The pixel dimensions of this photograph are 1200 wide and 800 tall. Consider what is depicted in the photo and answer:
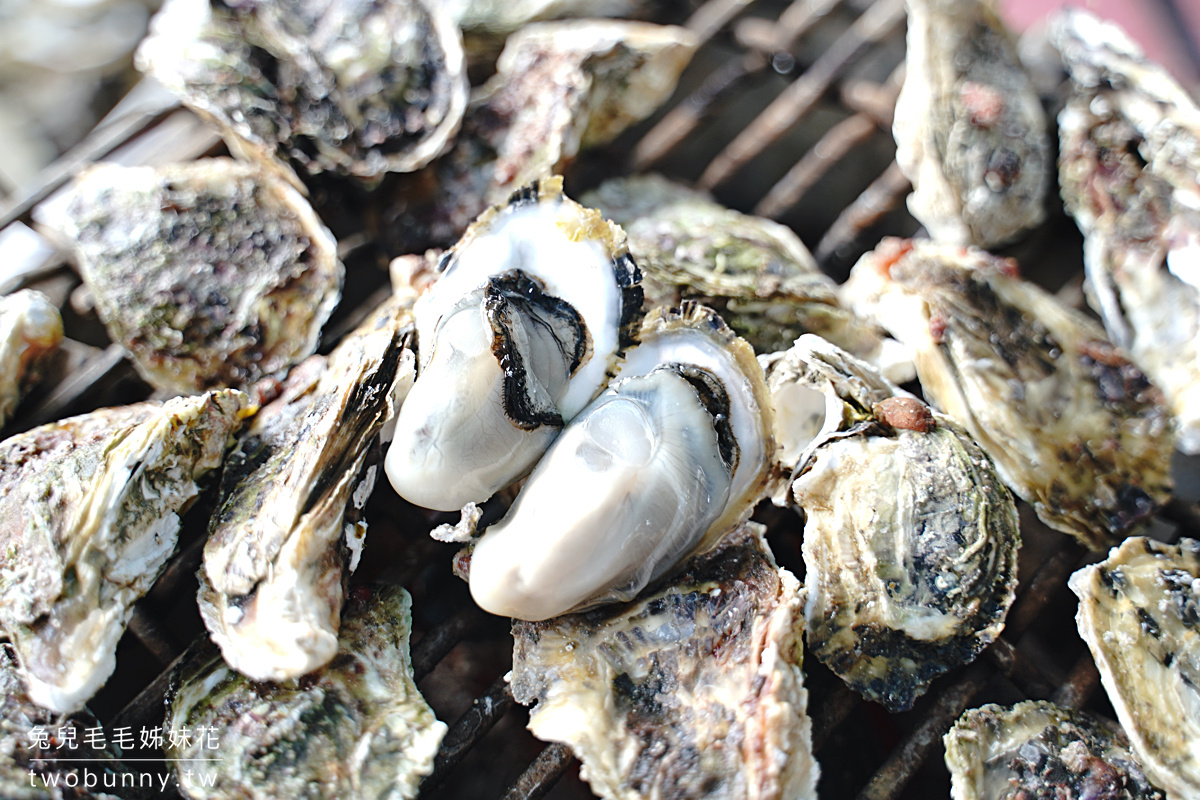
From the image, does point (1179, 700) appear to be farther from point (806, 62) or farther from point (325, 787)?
point (806, 62)

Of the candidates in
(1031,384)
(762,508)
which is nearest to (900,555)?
(762,508)

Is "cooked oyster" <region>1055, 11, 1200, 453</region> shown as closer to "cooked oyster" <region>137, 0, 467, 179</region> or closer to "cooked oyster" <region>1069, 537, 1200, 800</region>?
"cooked oyster" <region>1069, 537, 1200, 800</region>

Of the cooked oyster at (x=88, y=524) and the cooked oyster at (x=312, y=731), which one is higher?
the cooked oyster at (x=88, y=524)

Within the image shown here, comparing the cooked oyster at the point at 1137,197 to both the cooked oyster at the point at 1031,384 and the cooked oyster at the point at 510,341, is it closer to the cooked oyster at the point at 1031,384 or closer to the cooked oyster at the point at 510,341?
the cooked oyster at the point at 1031,384

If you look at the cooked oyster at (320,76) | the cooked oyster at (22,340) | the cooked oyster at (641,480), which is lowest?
the cooked oyster at (641,480)

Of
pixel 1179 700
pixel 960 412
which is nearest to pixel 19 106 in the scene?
pixel 960 412

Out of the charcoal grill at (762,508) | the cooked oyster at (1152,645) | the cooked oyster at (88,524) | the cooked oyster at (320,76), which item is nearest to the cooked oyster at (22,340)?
the charcoal grill at (762,508)

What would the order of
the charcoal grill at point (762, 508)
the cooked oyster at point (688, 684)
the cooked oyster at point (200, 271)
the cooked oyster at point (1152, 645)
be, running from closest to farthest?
the cooked oyster at point (688, 684) → the cooked oyster at point (1152, 645) → the charcoal grill at point (762, 508) → the cooked oyster at point (200, 271)
